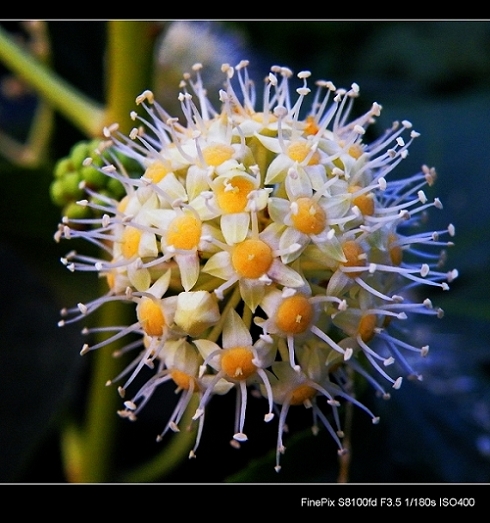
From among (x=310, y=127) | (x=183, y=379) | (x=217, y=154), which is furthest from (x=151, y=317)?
(x=310, y=127)

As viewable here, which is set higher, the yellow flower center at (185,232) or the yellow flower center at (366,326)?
the yellow flower center at (185,232)

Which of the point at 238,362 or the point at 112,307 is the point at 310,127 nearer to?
the point at 238,362

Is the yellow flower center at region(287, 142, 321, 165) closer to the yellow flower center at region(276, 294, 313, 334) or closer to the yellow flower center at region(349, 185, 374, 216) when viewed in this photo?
the yellow flower center at region(349, 185, 374, 216)

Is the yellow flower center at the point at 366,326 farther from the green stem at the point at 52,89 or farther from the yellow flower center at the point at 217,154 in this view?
the green stem at the point at 52,89

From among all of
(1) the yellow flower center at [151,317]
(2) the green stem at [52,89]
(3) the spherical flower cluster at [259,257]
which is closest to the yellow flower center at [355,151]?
(3) the spherical flower cluster at [259,257]

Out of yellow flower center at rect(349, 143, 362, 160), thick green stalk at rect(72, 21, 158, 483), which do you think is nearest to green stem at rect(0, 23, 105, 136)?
thick green stalk at rect(72, 21, 158, 483)

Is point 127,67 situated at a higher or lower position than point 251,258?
higher

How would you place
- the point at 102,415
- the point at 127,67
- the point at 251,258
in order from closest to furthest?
1. the point at 251,258
2. the point at 127,67
3. the point at 102,415
